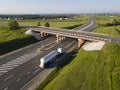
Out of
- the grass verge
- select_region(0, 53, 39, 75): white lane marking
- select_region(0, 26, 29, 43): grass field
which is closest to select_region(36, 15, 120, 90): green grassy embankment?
the grass verge

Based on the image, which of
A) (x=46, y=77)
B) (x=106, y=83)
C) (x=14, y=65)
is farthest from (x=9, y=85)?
(x=106, y=83)

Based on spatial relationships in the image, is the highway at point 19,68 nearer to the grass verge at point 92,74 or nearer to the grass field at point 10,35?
the grass verge at point 92,74

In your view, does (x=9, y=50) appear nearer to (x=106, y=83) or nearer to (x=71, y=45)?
(x=71, y=45)

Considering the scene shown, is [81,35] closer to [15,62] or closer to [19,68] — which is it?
[15,62]

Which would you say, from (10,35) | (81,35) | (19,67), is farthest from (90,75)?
(10,35)

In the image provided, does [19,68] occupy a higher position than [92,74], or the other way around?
[92,74]

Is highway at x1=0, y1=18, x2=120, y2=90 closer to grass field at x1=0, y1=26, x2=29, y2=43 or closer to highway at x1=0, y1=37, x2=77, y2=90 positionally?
highway at x1=0, y1=37, x2=77, y2=90

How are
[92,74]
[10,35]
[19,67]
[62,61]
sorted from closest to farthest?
[92,74], [19,67], [62,61], [10,35]

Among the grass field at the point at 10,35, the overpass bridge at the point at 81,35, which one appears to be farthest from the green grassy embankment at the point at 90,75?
the grass field at the point at 10,35

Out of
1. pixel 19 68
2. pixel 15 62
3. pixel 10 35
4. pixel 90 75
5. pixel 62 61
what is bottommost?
pixel 19 68
